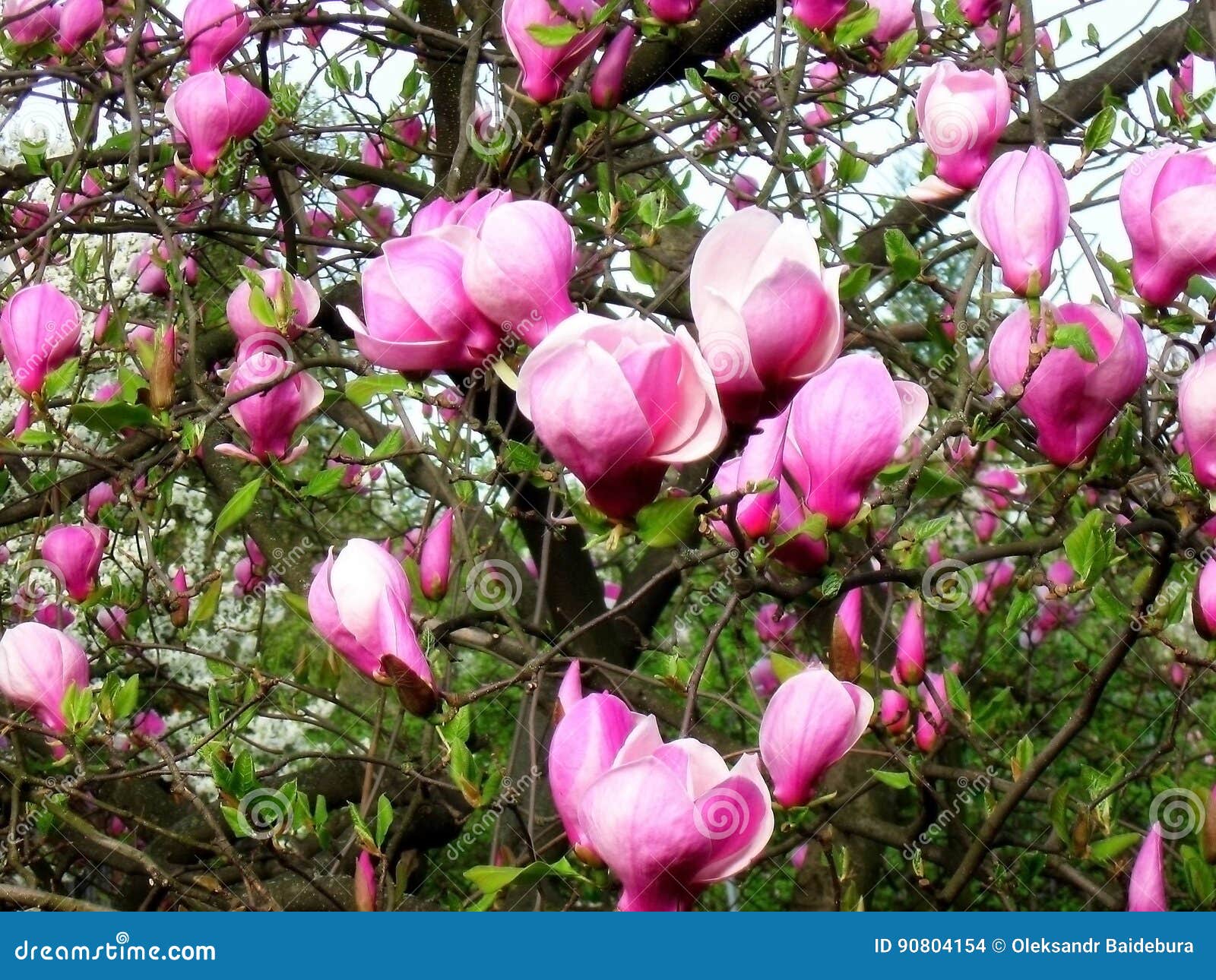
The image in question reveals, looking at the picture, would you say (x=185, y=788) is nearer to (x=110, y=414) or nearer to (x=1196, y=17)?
(x=110, y=414)

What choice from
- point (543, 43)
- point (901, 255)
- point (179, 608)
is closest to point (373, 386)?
point (543, 43)

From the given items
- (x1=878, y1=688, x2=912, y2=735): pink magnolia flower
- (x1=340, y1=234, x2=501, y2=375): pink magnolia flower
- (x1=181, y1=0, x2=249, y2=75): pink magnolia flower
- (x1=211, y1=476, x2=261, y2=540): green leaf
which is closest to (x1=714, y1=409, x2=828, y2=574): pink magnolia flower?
(x1=340, y1=234, x2=501, y2=375): pink magnolia flower

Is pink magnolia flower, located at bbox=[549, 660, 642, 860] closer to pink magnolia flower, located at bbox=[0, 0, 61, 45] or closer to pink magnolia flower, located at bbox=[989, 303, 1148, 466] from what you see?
pink magnolia flower, located at bbox=[989, 303, 1148, 466]

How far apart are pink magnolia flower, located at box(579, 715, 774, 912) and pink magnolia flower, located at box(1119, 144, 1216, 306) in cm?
45

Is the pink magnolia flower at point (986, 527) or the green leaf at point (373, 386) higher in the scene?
the pink magnolia flower at point (986, 527)

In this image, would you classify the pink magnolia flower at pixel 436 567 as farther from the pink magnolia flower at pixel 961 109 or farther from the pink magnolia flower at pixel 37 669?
the pink magnolia flower at pixel 961 109

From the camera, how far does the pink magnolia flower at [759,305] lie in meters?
0.59

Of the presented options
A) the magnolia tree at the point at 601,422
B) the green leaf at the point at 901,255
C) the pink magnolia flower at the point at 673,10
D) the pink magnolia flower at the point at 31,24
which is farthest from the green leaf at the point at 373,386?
the pink magnolia flower at the point at 31,24

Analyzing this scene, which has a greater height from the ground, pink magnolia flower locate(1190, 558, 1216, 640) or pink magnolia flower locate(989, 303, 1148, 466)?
pink magnolia flower locate(989, 303, 1148, 466)

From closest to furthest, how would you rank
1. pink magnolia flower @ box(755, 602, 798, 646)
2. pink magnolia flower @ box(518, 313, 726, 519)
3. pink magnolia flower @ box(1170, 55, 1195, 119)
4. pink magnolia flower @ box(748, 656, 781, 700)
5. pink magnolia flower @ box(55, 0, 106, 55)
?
pink magnolia flower @ box(518, 313, 726, 519) < pink magnolia flower @ box(55, 0, 106, 55) < pink magnolia flower @ box(1170, 55, 1195, 119) < pink magnolia flower @ box(755, 602, 798, 646) < pink magnolia flower @ box(748, 656, 781, 700)

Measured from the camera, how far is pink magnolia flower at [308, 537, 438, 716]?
2.46ft

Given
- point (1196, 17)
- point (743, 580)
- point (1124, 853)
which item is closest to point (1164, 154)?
point (743, 580)

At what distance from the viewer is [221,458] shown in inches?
81.6

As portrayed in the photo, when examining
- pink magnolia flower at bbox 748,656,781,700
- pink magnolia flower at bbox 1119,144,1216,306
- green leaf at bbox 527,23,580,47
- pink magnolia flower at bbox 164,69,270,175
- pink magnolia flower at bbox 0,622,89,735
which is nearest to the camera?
pink magnolia flower at bbox 1119,144,1216,306
